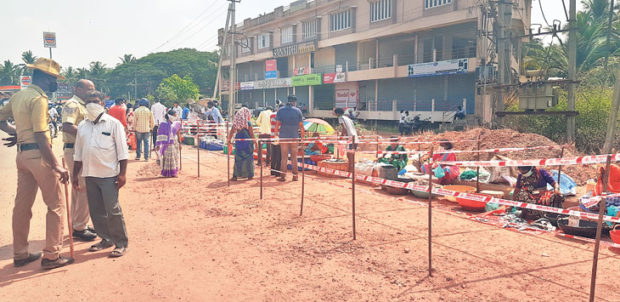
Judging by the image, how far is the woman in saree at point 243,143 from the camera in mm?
9625

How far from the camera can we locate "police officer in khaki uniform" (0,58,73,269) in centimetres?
427

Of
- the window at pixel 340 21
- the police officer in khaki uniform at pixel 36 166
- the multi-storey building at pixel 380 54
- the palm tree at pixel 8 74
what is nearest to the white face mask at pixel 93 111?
the police officer in khaki uniform at pixel 36 166

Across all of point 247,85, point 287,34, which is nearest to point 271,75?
point 287,34

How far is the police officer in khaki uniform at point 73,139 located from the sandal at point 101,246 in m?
0.42

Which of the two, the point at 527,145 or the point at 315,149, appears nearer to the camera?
the point at 527,145

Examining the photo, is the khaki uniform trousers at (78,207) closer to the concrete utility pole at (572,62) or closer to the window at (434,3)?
the concrete utility pole at (572,62)

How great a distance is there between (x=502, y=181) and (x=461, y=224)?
306 centimetres

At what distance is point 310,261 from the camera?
15.1 ft

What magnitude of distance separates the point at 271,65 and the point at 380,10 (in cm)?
1559

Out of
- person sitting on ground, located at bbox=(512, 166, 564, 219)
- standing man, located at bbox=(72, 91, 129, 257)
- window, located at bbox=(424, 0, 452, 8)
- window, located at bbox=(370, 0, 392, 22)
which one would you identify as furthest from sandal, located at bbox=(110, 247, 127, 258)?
window, located at bbox=(370, 0, 392, 22)

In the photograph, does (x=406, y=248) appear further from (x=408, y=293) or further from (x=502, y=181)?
(x=502, y=181)

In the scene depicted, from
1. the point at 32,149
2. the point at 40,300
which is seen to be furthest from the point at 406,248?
the point at 32,149

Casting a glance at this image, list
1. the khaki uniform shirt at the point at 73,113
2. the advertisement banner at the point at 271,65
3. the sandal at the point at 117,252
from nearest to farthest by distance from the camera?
the sandal at the point at 117,252, the khaki uniform shirt at the point at 73,113, the advertisement banner at the point at 271,65

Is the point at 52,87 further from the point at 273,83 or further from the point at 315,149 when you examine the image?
the point at 273,83
